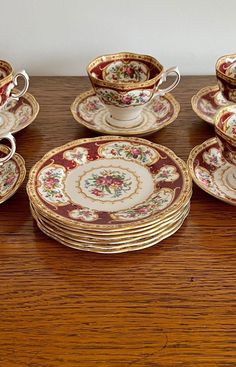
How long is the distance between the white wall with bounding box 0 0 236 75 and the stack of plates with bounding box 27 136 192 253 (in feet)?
1.18

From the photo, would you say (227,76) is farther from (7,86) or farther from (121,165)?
(7,86)

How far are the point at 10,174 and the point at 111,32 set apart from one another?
0.45 m

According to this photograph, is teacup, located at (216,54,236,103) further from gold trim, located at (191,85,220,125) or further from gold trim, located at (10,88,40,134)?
gold trim, located at (10,88,40,134)

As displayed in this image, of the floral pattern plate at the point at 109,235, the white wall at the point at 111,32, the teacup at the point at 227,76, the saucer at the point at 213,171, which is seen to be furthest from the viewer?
the white wall at the point at 111,32

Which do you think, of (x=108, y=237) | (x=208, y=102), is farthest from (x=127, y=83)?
(x=108, y=237)

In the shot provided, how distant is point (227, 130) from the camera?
0.84 metres

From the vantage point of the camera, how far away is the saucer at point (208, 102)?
98cm

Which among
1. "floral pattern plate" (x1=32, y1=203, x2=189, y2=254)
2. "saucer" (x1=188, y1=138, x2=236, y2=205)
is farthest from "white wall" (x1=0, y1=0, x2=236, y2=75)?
"floral pattern plate" (x1=32, y1=203, x2=189, y2=254)

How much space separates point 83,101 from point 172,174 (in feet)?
Result: 0.97

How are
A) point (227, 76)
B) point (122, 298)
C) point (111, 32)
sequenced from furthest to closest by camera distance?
point (111, 32), point (227, 76), point (122, 298)

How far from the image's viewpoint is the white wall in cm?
111

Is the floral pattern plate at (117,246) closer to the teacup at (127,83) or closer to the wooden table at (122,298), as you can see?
the wooden table at (122,298)

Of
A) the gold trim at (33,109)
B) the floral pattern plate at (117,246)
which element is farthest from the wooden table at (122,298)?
the gold trim at (33,109)

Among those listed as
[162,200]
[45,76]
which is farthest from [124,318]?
[45,76]
